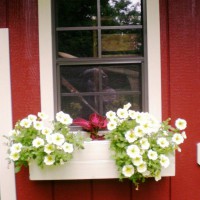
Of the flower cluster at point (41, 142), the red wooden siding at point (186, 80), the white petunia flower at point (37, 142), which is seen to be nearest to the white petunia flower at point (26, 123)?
the flower cluster at point (41, 142)

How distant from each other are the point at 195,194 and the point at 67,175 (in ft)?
2.72

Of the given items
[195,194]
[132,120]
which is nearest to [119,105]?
[132,120]

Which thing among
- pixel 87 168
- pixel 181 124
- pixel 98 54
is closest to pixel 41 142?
pixel 87 168

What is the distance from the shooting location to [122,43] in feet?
8.54

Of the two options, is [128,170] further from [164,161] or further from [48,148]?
[48,148]

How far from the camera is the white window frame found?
8.19 feet

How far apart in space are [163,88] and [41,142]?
82 centimetres

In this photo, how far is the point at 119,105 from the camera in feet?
8.61

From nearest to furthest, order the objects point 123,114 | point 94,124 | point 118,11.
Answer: point 123,114
point 94,124
point 118,11

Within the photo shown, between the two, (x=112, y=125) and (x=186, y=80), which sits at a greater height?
(x=186, y=80)

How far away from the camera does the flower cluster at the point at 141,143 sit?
7.41 feet

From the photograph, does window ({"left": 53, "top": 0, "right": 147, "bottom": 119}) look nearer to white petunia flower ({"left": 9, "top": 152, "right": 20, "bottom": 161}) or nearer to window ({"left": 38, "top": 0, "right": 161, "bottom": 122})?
window ({"left": 38, "top": 0, "right": 161, "bottom": 122})

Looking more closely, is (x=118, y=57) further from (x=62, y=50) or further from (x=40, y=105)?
(x=40, y=105)

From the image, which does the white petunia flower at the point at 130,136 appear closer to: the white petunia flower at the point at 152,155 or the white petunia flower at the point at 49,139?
the white petunia flower at the point at 152,155
